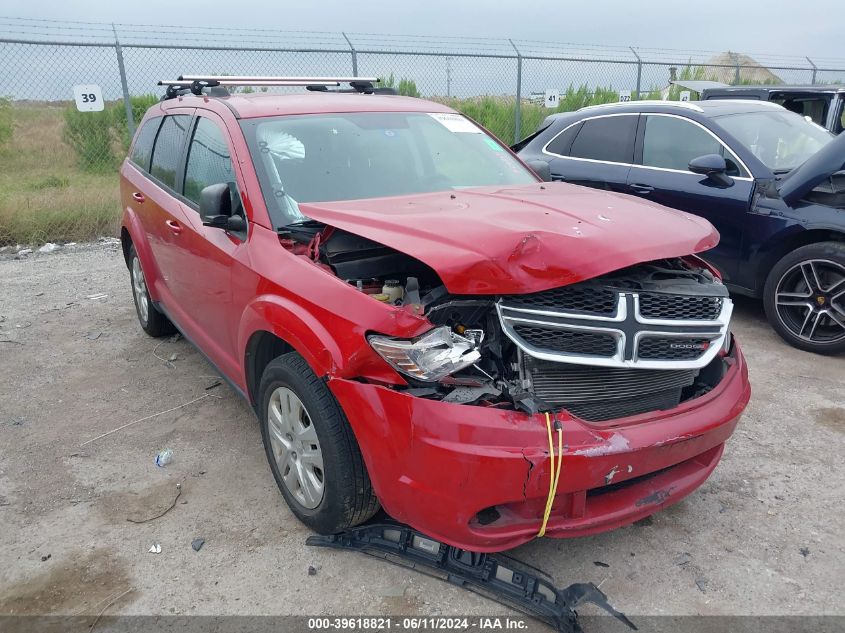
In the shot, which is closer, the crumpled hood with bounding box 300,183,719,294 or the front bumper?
the front bumper

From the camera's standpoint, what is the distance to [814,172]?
15.5 ft

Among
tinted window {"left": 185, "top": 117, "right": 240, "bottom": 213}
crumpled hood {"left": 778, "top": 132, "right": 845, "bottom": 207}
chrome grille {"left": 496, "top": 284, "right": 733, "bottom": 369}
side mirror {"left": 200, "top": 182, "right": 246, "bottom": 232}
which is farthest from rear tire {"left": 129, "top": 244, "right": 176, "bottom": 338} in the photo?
crumpled hood {"left": 778, "top": 132, "right": 845, "bottom": 207}

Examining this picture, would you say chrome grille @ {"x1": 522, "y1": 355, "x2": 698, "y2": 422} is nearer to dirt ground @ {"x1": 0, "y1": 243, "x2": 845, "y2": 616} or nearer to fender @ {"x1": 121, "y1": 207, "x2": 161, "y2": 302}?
dirt ground @ {"x1": 0, "y1": 243, "x2": 845, "y2": 616}

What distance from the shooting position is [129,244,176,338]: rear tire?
520 centimetres

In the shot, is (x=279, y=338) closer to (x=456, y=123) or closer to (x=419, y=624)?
(x=419, y=624)

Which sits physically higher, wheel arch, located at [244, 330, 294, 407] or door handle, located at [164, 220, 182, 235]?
door handle, located at [164, 220, 182, 235]

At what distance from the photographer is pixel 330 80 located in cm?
473

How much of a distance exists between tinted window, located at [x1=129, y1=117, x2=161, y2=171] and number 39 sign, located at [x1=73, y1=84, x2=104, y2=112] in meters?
4.50

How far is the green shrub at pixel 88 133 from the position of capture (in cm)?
1270

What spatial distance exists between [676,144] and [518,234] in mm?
4048

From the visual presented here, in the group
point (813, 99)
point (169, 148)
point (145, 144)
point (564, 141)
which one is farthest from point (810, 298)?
point (813, 99)

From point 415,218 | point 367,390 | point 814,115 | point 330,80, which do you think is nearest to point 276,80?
point 330,80

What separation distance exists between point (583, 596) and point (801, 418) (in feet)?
7.31

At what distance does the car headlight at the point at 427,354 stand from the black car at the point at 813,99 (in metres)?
7.70
